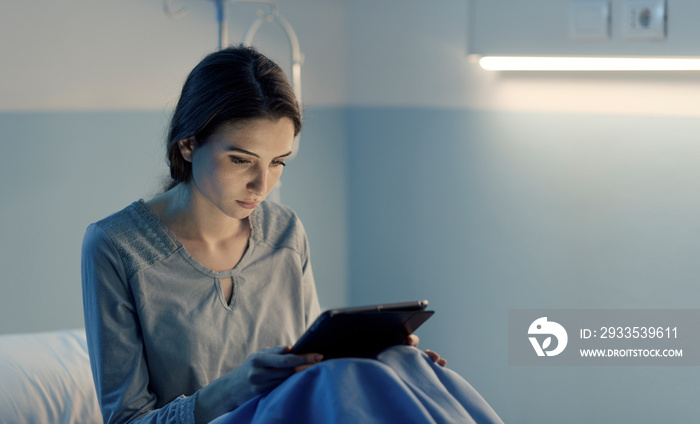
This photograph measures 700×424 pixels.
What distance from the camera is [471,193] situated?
7.10 ft

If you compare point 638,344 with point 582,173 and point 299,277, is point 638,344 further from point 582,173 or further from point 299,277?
point 299,277

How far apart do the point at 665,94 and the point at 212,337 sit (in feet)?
3.93

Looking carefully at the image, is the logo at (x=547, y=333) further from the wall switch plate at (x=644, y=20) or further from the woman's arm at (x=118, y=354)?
the woman's arm at (x=118, y=354)

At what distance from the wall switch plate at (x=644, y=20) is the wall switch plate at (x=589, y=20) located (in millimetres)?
44

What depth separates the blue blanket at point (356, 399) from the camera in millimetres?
1021

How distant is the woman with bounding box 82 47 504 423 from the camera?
1247mm

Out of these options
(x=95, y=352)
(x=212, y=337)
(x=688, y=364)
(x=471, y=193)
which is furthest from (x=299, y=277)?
(x=688, y=364)

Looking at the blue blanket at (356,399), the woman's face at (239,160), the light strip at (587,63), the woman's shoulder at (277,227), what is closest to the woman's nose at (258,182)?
the woman's face at (239,160)

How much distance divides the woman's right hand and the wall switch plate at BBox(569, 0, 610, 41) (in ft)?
3.77

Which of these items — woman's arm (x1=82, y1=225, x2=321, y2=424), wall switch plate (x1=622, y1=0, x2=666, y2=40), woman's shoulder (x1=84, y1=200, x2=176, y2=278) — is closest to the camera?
woman's arm (x1=82, y1=225, x2=321, y2=424)

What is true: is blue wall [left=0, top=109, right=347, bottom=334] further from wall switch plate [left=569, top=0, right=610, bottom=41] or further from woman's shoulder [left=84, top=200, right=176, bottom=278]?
wall switch plate [left=569, top=0, right=610, bottom=41]

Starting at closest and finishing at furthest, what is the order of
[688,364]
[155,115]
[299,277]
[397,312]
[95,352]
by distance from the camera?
[397,312] < [95,352] < [299,277] < [688,364] < [155,115]

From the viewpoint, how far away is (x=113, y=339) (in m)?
1.26

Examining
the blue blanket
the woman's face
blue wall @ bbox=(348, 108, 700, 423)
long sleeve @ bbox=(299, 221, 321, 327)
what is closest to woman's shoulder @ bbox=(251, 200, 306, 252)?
long sleeve @ bbox=(299, 221, 321, 327)
